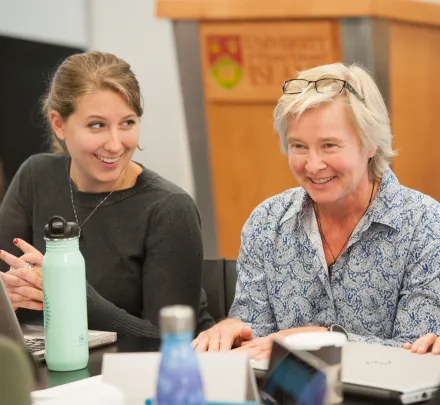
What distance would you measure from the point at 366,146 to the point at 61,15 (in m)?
2.51

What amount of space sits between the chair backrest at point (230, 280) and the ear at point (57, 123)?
53cm

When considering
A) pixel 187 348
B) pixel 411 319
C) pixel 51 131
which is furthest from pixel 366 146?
pixel 187 348

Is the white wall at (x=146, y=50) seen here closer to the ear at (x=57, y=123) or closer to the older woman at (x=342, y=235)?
the ear at (x=57, y=123)

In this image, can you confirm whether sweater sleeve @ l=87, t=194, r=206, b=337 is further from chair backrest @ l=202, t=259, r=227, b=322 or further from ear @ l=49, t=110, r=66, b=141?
ear @ l=49, t=110, r=66, b=141

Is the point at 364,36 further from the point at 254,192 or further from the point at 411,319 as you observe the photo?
the point at 411,319

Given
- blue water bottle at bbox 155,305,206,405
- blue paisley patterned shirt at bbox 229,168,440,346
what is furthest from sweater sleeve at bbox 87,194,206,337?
blue water bottle at bbox 155,305,206,405

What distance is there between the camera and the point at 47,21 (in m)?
3.96

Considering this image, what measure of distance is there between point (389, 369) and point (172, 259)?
85cm

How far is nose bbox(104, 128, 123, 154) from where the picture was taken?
2.10 metres

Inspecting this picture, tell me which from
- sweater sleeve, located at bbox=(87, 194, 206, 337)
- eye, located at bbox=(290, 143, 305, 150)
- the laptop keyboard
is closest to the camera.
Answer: the laptop keyboard

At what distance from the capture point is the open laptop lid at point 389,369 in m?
1.22

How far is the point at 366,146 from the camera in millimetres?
1851

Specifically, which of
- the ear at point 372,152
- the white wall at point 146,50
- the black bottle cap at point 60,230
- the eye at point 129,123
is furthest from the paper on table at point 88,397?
the white wall at point 146,50

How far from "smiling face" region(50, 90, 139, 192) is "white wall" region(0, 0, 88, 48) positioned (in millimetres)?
1785
